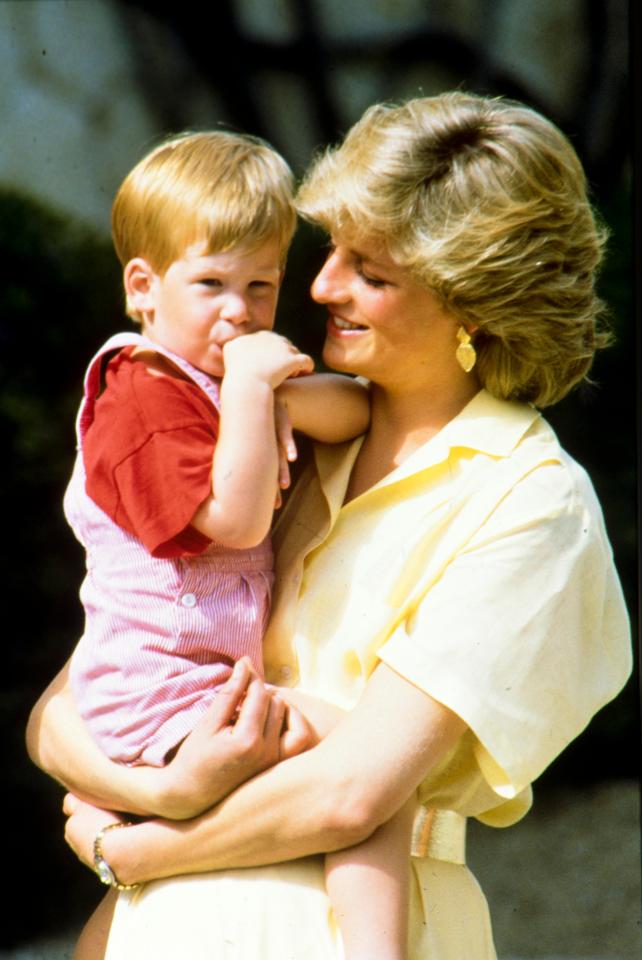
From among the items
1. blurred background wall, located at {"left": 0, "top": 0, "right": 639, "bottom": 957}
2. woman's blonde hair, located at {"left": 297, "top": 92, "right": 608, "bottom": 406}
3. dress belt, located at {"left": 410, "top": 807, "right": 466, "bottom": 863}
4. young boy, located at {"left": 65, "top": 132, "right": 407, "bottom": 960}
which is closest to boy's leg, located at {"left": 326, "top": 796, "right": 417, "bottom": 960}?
young boy, located at {"left": 65, "top": 132, "right": 407, "bottom": 960}

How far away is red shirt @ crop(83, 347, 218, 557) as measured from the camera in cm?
211

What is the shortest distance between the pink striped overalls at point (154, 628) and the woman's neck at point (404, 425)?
0.83 feet

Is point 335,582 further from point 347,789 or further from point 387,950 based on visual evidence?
point 387,950

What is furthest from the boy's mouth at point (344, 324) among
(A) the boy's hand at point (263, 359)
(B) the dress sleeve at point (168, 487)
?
(B) the dress sleeve at point (168, 487)

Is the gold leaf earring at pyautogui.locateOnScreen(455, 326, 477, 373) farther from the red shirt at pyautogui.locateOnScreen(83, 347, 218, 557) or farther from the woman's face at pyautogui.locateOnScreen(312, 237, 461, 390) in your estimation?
the red shirt at pyautogui.locateOnScreen(83, 347, 218, 557)

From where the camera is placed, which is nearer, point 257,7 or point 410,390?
point 410,390

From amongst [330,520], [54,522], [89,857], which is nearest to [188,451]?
[330,520]

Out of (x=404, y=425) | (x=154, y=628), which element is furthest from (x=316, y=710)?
(x=404, y=425)

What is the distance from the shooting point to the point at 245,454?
2.11m

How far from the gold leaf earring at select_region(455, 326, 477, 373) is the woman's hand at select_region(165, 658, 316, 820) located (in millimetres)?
604

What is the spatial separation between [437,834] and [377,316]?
833mm

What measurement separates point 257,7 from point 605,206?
3.45 feet

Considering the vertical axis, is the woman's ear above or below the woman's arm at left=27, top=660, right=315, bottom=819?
above

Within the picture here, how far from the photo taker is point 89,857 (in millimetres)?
2291
